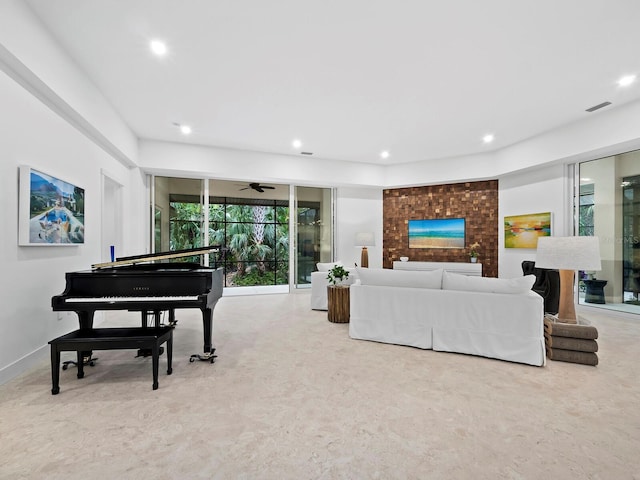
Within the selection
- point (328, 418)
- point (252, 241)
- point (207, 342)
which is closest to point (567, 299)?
point (328, 418)

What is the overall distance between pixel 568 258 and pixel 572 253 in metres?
0.06

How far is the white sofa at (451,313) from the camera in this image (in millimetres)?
2994

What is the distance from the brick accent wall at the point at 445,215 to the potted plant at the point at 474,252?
0.07 metres

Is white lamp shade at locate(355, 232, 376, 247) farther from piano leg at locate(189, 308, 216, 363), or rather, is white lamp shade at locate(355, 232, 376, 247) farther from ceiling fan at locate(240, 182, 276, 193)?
piano leg at locate(189, 308, 216, 363)

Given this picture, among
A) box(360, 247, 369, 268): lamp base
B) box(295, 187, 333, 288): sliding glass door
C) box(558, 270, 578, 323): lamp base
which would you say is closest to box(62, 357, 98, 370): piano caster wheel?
box(558, 270, 578, 323): lamp base

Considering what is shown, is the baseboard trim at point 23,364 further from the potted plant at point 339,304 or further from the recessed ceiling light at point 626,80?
the recessed ceiling light at point 626,80

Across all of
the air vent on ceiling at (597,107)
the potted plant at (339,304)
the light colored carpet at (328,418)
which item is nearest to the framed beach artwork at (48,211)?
the light colored carpet at (328,418)

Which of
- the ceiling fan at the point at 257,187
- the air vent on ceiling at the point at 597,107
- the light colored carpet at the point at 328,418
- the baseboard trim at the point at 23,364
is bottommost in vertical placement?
the light colored carpet at the point at 328,418

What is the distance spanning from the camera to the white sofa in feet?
9.82

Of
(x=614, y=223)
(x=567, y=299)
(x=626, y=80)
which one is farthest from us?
(x=614, y=223)

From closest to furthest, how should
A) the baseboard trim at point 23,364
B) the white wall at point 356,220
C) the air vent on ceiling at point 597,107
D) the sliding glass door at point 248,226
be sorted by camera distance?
the baseboard trim at point 23,364
the air vent on ceiling at point 597,107
the sliding glass door at point 248,226
the white wall at point 356,220

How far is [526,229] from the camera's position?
6.40 meters

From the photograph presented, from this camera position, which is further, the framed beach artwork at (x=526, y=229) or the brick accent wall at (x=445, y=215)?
the brick accent wall at (x=445, y=215)

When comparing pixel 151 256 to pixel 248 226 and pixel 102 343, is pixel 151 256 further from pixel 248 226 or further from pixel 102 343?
→ pixel 248 226
